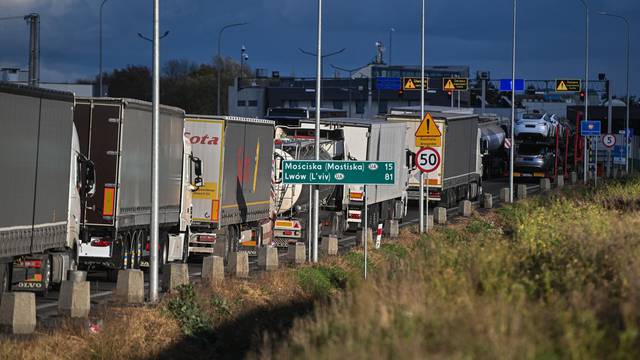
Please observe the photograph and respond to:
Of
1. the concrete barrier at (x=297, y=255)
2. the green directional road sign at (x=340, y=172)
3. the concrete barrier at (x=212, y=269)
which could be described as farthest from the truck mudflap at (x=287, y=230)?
the concrete barrier at (x=212, y=269)

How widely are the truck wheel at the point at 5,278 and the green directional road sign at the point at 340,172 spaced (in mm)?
6952

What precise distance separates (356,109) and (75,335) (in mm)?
125158

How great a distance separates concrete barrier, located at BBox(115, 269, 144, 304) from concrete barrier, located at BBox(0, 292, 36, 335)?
3.23 metres

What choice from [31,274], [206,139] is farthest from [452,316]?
[206,139]

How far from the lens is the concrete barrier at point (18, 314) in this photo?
17.5 meters

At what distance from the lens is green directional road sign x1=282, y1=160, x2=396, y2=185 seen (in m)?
24.8

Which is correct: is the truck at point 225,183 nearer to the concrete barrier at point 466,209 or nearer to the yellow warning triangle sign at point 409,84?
the concrete barrier at point 466,209

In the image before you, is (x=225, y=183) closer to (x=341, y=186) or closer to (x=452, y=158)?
(x=341, y=186)

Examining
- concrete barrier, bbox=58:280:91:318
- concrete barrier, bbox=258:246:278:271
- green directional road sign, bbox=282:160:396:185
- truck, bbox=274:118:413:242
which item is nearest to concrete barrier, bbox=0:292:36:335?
concrete barrier, bbox=58:280:91:318

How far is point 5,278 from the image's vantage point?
68.0ft

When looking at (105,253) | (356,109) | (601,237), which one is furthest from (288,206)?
(356,109)

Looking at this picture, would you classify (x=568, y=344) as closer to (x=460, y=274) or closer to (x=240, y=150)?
(x=460, y=274)

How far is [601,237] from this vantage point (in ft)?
46.5

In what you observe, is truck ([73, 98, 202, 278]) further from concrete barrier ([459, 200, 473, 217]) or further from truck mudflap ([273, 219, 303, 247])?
concrete barrier ([459, 200, 473, 217])
